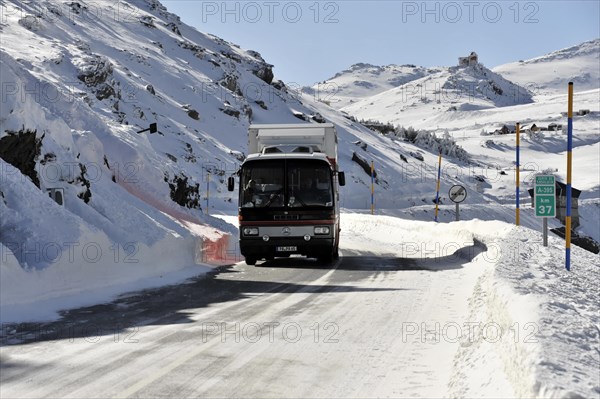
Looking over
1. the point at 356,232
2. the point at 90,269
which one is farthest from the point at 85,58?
the point at 90,269

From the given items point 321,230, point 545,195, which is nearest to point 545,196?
point 545,195

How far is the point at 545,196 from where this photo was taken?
17.4m

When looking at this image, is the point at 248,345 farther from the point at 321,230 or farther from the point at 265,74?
the point at 265,74

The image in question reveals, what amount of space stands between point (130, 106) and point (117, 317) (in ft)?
187

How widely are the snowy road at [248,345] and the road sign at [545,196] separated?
394 cm

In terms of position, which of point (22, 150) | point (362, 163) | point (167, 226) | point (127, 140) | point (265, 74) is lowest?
point (167, 226)

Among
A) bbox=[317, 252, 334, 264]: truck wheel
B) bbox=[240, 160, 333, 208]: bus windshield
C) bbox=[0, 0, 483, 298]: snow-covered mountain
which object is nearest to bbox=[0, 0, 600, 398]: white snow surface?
bbox=[0, 0, 483, 298]: snow-covered mountain

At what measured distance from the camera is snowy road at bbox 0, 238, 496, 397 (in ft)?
22.4

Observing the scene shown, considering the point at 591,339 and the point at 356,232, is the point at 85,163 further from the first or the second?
the point at 356,232

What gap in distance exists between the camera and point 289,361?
792 centimetres

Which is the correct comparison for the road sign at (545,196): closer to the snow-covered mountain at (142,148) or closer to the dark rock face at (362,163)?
the snow-covered mountain at (142,148)

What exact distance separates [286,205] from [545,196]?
6.24 m

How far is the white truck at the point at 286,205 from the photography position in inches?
780

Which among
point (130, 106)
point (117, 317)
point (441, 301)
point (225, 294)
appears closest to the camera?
point (117, 317)
